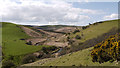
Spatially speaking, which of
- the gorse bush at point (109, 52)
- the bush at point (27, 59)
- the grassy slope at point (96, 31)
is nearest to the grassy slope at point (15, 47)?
the bush at point (27, 59)

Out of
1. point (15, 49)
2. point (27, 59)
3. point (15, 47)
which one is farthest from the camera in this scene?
point (15, 47)

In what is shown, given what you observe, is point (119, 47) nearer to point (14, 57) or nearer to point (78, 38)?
point (14, 57)

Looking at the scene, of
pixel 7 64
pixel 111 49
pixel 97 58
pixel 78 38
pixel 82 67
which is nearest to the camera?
pixel 111 49

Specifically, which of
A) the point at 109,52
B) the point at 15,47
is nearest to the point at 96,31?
the point at 15,47

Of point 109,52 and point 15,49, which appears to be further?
point 15,49

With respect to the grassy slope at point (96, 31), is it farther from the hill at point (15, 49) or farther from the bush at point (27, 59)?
the bush at point (27, 59)

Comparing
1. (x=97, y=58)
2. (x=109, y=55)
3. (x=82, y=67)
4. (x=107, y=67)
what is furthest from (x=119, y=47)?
(x=82, y=67)

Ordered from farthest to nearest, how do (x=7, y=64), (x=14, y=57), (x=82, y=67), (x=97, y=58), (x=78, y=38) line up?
(x=78, y=38), (x=14, y=57), (x=7, y=64), (x=97, y=58), (x=82, y=67)

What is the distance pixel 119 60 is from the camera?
13836 mm

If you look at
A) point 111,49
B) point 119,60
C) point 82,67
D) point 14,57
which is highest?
point 111,49

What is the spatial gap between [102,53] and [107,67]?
9.69ft

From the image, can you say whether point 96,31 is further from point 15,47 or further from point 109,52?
point 109,52

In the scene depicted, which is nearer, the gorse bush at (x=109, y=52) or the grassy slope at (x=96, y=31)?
the gorse bush at (x=109, y=52)

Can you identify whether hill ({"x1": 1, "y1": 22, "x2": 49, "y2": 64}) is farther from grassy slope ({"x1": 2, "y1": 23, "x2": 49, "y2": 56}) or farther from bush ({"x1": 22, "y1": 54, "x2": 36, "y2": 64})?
bush ({"x1": 22, "y1": 54, "x2": 36, "y2": 64})
